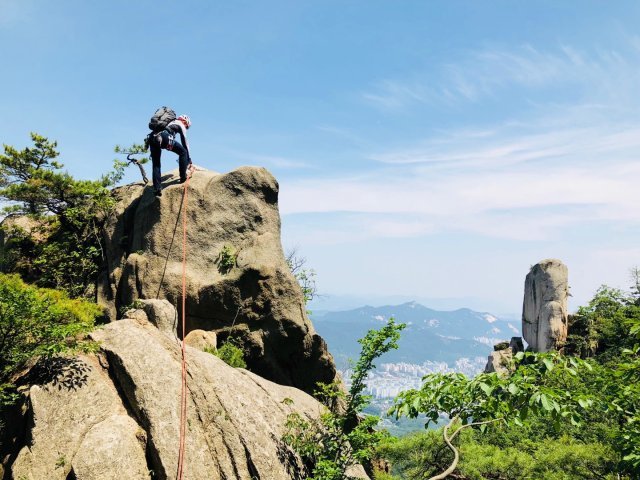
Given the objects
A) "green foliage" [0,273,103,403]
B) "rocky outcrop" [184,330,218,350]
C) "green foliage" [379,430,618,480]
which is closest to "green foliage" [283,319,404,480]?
"rocky outcrop" [184,330,218,350]

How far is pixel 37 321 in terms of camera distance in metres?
10.5

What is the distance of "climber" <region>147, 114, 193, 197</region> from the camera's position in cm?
1695

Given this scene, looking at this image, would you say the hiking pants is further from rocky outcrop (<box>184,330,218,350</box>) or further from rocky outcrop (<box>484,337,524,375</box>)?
rocky outcrop (<box>484,337,524,375</box>)

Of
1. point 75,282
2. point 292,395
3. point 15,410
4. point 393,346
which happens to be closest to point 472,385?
point 393,346

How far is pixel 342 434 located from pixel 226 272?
7.59m

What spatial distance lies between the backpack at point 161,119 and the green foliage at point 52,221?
505 centimetres

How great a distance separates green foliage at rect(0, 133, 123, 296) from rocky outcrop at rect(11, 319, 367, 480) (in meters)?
8.17

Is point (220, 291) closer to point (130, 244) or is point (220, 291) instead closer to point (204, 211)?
point (204, 211)

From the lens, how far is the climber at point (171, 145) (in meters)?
17.0

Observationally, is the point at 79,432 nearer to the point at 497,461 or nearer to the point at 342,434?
the point at 342,434

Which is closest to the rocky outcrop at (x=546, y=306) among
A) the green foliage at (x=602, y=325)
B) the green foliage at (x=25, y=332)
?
the green foliage at (x=602, y=325)

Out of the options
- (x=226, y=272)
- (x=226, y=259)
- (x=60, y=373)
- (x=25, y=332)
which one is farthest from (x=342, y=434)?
(x=25, y=332)

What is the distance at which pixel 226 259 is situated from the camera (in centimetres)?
1720

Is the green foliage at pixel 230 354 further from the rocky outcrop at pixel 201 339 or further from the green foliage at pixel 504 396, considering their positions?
the green foliage at pixel 504 396
